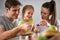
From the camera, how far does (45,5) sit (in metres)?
1.32

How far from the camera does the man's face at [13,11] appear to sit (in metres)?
1.28

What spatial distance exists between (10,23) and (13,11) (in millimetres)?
111

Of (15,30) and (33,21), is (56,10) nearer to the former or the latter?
Result: (33,21)

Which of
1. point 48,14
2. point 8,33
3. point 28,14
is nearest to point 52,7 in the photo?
point 48,14

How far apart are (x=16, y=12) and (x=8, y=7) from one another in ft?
0.26

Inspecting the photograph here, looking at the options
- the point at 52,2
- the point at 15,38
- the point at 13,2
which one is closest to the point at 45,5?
the point at 52,2

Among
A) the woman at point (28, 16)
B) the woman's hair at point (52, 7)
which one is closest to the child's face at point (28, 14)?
the woman at point (28, 16)

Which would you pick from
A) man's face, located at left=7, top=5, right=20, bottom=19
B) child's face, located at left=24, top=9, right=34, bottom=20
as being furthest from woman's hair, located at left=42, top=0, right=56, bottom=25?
man's face, located at left=7, top=5, right=20, bottom=19

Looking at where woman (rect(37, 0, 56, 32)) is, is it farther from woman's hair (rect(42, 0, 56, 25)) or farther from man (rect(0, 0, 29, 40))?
man (rect(0, 0, 29, 40))

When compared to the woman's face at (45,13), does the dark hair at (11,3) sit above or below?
above

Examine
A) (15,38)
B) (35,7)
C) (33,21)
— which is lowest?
(15,38)

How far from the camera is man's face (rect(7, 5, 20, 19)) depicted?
1.28 m

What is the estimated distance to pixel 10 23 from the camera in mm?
1264

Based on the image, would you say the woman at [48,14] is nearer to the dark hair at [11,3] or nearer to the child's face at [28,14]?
the child's face at [28,14]
